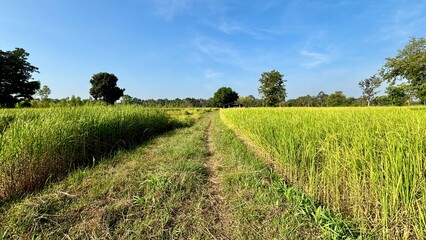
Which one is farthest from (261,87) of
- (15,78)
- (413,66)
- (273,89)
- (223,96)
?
(15,78)

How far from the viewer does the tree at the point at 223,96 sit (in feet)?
223

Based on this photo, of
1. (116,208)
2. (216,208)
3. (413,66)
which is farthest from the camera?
(413,66)

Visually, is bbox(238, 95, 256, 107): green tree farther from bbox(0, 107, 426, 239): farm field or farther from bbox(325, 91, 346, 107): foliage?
bbox(0, 107, 426, 239): farm field

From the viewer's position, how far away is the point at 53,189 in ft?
9.60

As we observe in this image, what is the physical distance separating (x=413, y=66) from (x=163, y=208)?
21.4 m

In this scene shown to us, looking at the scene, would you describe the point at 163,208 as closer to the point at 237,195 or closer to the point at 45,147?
the point at 237,195

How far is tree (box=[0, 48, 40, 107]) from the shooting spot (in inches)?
1030

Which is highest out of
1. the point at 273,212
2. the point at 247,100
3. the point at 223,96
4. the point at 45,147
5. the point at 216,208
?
the point at 223,96

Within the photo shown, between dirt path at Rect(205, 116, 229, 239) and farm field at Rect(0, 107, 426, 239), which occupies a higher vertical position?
farm field at Rect(0, 107, 426, 239)

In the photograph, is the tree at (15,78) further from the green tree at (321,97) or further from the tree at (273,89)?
the green tree at (321,97)

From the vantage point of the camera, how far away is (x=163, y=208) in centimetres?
250

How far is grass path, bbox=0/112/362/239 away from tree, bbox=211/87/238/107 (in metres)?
64.8

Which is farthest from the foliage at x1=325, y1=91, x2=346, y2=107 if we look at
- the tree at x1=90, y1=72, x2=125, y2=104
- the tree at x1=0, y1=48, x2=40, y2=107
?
the tree at x1=0, y1=48, x2=40, y2=107

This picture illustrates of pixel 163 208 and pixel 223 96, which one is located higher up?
pixel 223 96
